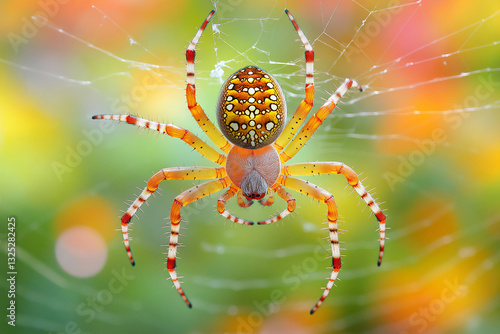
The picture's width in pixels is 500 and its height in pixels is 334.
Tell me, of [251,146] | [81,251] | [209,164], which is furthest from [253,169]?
[81,251]

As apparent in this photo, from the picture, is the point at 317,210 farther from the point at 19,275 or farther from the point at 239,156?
the point at 19,275

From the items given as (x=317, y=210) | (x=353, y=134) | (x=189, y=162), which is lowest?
(x=317, y=210)

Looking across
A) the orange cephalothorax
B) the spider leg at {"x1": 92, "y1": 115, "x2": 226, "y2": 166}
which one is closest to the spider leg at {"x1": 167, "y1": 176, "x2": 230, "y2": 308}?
the spider leg at {"x1": 92, "y1": 115, "x2": 226, "y2": 166}

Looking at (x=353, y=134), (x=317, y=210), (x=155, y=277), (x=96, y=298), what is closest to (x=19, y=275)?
(x=96, y=298)

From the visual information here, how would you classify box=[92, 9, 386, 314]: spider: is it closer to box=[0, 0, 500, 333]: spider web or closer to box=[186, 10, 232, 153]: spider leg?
box=[186, 10, 232, 153]: spider leg

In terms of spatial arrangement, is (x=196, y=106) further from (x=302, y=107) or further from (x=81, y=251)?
(x=81, y=251)

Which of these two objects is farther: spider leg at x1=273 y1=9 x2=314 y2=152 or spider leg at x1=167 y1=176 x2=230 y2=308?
spider leg at x1=167 y1=176 x2=230 y2=308
